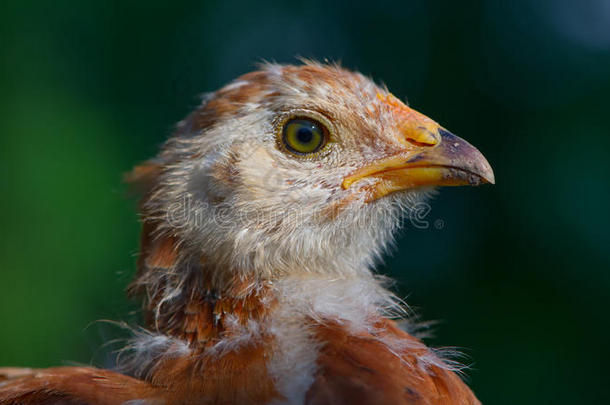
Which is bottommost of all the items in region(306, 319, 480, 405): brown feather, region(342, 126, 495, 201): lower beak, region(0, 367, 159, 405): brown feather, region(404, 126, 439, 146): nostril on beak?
region(0, 367, 159, 405): brown feather

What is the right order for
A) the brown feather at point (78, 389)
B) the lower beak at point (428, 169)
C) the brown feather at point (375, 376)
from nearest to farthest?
1. the brown feather at point (375, 376)
2. the brown feather at point (78, 389)
3. the lower beak at point (428, 169)

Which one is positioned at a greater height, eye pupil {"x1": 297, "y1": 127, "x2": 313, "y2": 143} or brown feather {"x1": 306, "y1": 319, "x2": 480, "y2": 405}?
eye pupil {"x1": 297, "y1": 127, "x2": 313, "y2": 143}

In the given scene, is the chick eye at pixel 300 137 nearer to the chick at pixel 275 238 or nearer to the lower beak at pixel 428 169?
the chick at pixel 275 238

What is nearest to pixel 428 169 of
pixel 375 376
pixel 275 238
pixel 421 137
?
pixel 421 137

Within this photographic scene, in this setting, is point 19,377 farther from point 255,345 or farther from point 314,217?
point 314,217

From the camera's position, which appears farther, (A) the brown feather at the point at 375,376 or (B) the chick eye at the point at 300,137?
(B) the chick eye at the point at 300,137

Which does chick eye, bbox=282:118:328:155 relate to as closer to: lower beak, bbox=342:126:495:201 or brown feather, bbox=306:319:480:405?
lower beak, bbox=342:126:495:201

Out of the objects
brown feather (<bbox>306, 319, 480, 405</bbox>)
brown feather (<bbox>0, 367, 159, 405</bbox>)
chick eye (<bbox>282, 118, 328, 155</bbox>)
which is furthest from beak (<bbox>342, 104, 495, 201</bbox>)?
brown feather (<bbox>0, 367, 159, 405</bbox>)

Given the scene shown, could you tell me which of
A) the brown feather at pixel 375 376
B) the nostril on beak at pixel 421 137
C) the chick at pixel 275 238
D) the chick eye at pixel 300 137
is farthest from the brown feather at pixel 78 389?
the nostril on beak at pixel 421 137
